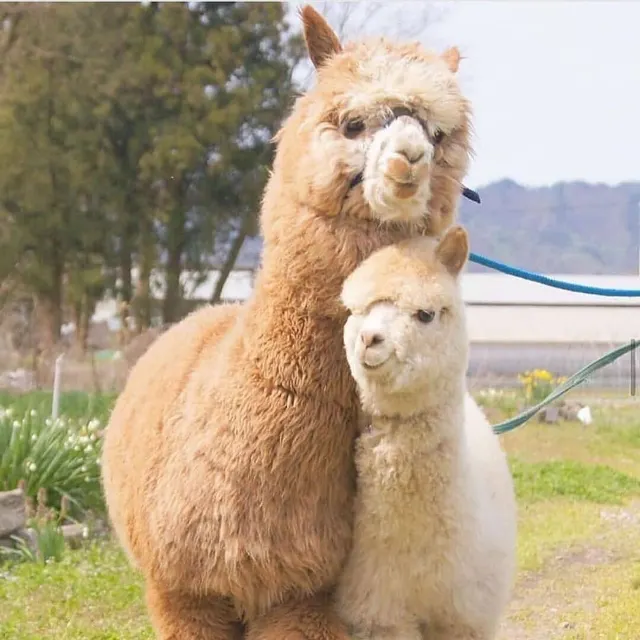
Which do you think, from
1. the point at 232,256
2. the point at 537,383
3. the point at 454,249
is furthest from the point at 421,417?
the point at 232,256

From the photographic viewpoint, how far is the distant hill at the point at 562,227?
5816mm

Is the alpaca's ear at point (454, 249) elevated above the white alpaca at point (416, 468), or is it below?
above

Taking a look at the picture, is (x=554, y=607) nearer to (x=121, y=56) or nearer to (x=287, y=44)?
(x=287, y=44)

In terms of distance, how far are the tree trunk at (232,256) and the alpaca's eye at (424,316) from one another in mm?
5023

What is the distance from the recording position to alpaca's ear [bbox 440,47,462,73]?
6.54 ft

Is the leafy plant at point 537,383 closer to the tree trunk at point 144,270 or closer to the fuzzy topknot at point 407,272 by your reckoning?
the tree trunk at point 144,270

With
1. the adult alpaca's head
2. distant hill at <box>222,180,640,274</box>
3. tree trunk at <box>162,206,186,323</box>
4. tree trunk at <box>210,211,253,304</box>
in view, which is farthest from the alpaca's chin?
tree trunk at <box>162,206,186,323</box>

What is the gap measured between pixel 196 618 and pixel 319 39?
4.02 ft

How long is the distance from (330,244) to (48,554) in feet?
11.1

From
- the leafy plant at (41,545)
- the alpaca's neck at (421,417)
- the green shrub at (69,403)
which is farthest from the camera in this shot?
the green shrub at (69,403)

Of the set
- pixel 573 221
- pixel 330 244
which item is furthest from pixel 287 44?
pixel 330 244

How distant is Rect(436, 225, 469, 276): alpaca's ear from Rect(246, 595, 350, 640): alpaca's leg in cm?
74

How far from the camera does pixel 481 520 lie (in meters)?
1.98

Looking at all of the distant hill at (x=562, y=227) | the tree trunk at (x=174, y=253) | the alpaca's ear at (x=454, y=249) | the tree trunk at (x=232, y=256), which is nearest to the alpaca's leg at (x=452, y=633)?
the alpaca's ear at (x=454, y=249)
